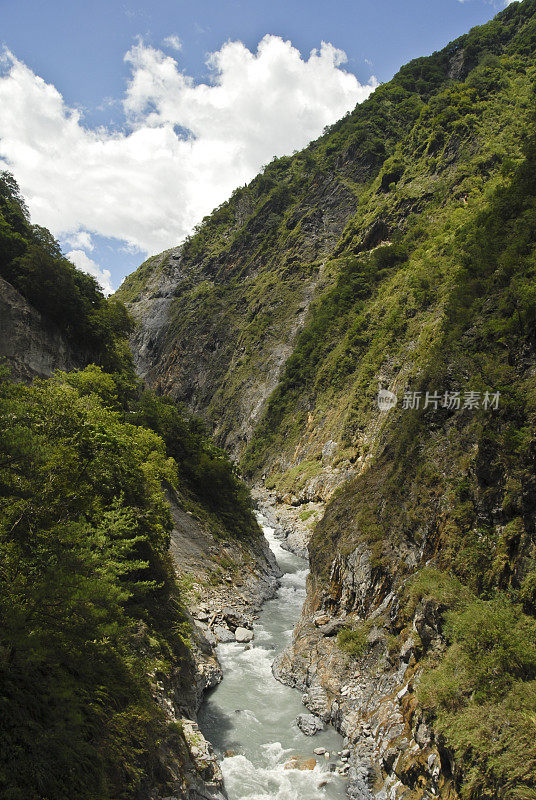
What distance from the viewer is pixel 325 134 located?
353 ft

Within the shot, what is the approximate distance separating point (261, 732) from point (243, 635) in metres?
5.94

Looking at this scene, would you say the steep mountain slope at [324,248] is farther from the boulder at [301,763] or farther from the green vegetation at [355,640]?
the boulder at [301,763]

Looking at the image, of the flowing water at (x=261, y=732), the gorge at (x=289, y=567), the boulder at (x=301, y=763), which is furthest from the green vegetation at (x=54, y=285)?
the boulder at (x=301, y=763)

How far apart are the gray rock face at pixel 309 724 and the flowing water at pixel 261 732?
0.42 ft

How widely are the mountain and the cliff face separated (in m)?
20.0

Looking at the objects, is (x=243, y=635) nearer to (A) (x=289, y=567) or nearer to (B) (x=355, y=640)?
(B) (x=355, y=640)

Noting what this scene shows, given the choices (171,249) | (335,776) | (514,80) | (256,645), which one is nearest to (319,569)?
(256,645)

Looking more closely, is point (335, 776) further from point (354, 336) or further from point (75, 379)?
point (354, 336)

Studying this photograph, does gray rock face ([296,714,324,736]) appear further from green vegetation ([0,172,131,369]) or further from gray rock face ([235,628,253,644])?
green vegetation ([0,172,131,369])

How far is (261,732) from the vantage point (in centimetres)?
1236

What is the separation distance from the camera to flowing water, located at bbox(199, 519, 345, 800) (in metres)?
10.1

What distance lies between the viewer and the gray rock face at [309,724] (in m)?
12.1

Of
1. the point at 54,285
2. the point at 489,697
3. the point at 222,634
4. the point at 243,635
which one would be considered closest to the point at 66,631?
the point at 489,697

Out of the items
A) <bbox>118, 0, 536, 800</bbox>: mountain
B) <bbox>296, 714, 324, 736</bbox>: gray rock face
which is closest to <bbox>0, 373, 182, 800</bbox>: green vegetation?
<bbox>296, 714, 324, 736</bbox>: gray rock face
